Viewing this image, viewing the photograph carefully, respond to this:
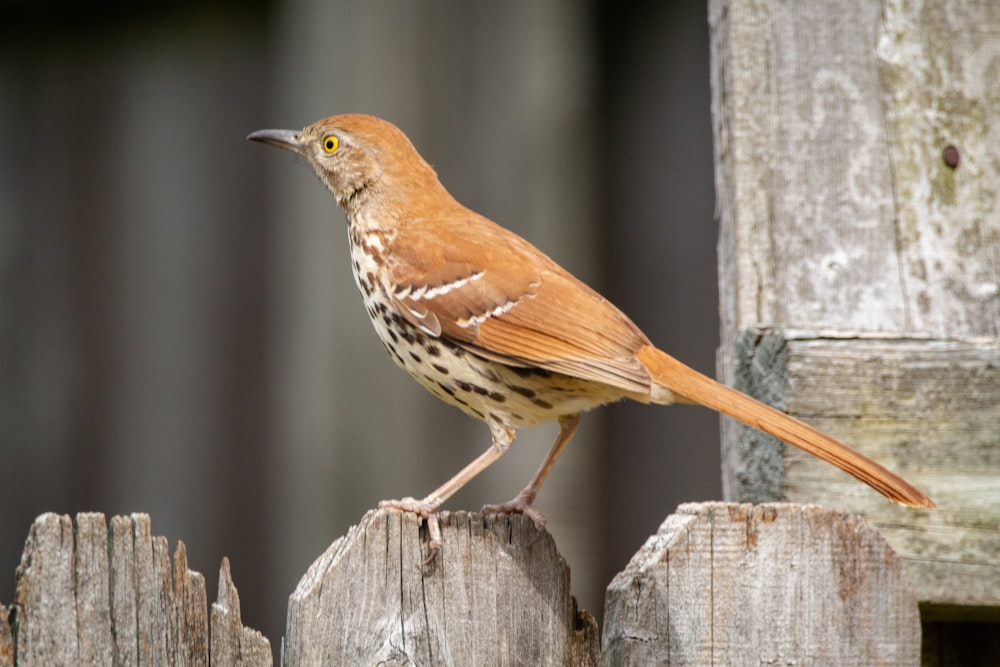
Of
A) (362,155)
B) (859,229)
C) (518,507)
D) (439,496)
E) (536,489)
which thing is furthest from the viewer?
(362,155)

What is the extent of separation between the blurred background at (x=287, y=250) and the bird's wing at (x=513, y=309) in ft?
1.45

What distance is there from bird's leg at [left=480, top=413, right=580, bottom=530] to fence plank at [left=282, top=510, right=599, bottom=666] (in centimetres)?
15

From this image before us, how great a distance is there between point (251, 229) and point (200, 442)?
620mm

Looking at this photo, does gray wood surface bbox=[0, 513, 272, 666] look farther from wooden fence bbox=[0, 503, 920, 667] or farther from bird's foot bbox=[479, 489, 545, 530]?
bird's foot bbox=[479, 489, 545, 530]

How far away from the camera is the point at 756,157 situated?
2.31 meters

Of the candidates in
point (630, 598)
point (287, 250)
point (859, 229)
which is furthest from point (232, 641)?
point (287, 250)

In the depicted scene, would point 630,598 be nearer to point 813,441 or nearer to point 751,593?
point 751,593

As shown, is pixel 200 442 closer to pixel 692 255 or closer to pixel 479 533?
pixel 692 255

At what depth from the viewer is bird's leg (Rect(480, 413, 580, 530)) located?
2287mm

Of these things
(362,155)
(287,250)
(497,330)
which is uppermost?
(362,155)

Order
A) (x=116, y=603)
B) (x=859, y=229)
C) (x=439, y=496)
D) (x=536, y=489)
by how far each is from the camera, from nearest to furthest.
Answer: (x=116, y=603) → (x=439, y=496) → (x=859, y=229) → (x=536, y=489)

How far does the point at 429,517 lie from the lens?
1885mm

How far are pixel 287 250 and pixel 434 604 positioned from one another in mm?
1844

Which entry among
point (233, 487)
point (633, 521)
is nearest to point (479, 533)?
point (633, 521)
